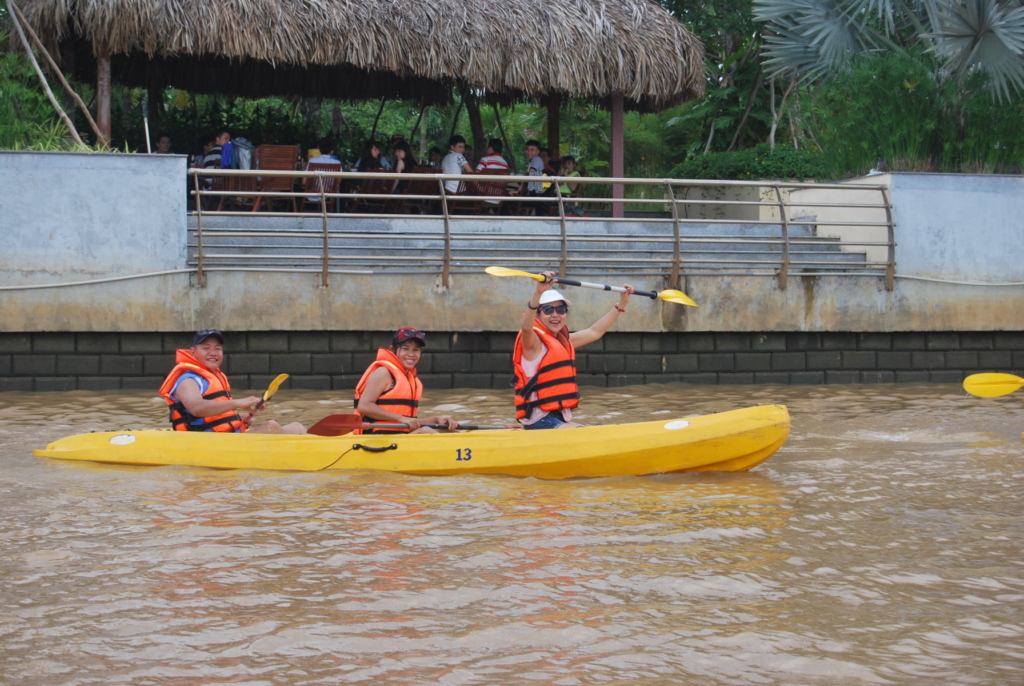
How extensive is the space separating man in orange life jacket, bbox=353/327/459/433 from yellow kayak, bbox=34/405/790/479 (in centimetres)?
18

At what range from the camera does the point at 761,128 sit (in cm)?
1889

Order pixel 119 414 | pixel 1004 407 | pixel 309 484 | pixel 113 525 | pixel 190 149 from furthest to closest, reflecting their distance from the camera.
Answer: pixel 190 149
pixel 1004 407
pixel 119 414
pixel 309 484
pixel 113 525

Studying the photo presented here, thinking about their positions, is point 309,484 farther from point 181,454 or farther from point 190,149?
point 190,149

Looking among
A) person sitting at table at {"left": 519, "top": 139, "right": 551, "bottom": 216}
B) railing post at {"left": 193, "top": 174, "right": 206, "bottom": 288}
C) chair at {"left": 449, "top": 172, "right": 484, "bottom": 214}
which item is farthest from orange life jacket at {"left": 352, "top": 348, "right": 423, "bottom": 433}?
person sitting at table at {"left": 519, "top": 139, "right": 551, "bottom": 216}

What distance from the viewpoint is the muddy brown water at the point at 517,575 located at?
3.40m

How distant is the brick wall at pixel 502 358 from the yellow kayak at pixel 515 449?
308 centimetres

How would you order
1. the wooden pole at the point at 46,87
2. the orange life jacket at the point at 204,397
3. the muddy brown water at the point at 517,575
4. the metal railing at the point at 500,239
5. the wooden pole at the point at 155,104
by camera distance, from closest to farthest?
the muddy brown water at the point at 517,575 → the orange life jacket at the point at 204,397 → the metal railing at the point at 500,239 → the wooden pole at the point at 46,87 → the wooden pole at the point at 155,104

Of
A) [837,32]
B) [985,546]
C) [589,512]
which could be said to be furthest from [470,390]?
[837,32]

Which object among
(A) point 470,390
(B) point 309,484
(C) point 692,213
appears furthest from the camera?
(C) point 692,213

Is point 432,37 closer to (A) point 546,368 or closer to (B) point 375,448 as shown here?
(A) point 546,368

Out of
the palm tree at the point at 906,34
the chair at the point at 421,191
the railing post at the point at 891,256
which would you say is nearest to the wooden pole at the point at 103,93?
the chair at the point at 421,191

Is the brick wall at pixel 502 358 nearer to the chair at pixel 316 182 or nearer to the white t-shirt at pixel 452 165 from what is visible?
the chair at pixel 316 182

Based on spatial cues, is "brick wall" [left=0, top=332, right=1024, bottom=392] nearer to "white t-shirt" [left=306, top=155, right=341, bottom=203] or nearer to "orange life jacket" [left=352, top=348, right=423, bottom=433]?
"white t-shirt" [left=306, top=155, right=341, bottom=203]

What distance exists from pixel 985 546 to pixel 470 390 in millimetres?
5757
